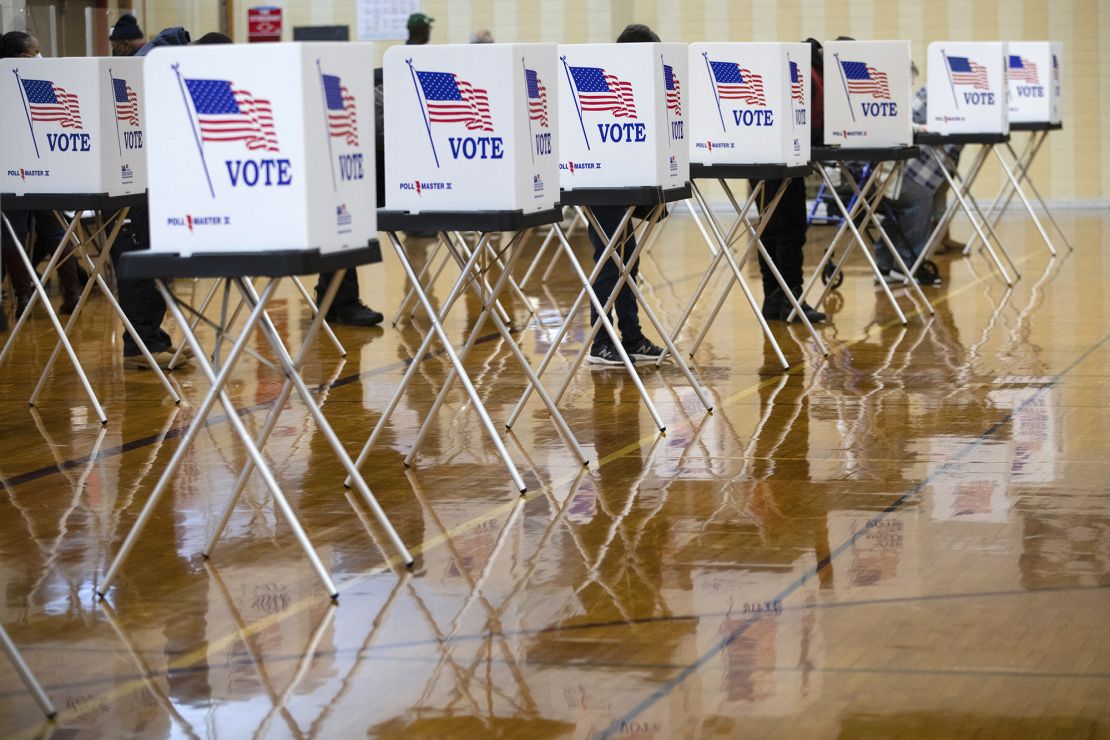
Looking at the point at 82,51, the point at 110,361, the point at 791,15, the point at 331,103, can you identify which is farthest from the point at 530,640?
the point at 791,15

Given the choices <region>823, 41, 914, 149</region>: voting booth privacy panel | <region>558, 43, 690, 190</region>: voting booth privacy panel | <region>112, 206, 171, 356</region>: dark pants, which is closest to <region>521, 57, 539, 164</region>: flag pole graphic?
<region>558, 43, 690, 190</region>: voting booth privacy panel

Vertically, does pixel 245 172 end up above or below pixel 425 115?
below

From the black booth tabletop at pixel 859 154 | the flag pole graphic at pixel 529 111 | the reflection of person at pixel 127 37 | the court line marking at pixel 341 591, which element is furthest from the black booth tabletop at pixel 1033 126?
the flag pole graphic at pixel 529 111

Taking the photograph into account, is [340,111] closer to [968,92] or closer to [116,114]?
[116,114]

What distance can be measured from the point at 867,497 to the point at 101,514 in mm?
2373

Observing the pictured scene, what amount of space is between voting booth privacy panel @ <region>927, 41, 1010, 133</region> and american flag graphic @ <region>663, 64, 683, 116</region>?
15.8 feet

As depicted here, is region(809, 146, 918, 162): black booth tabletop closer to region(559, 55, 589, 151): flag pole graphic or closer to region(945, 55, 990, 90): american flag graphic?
region(945, 55, 990, 90): american flag graphic

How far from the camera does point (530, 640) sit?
151 inches

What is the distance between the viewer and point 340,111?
433 centimetres

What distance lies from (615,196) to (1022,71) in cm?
739

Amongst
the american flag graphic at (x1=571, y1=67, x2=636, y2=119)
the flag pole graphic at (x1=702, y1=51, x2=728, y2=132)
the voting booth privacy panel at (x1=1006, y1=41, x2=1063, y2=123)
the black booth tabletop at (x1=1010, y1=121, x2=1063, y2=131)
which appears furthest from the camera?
the voting booth privacy panel at (x1=1006, y1=41, x2=1063, y2=123)

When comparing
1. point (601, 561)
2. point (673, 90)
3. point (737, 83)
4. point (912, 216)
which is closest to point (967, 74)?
point (912, 216)

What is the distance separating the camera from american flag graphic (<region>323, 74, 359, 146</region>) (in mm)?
4270

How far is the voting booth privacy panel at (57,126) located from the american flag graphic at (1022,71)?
7.85 meters
